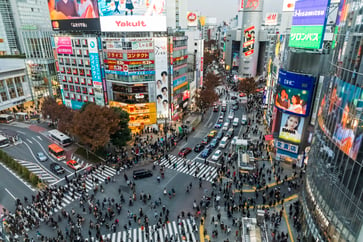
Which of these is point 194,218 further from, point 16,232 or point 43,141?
→ point 43,141

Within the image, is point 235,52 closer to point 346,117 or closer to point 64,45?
point 64,45

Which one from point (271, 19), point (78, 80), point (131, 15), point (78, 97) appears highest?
point (271, 19)

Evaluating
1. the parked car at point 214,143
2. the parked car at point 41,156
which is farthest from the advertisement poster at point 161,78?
the parked car at point 41,156

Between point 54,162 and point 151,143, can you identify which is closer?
point 54,162

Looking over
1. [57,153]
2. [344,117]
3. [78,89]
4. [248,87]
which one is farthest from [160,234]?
[248,87]

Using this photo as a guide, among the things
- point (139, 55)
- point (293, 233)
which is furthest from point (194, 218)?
point (139, 55)
